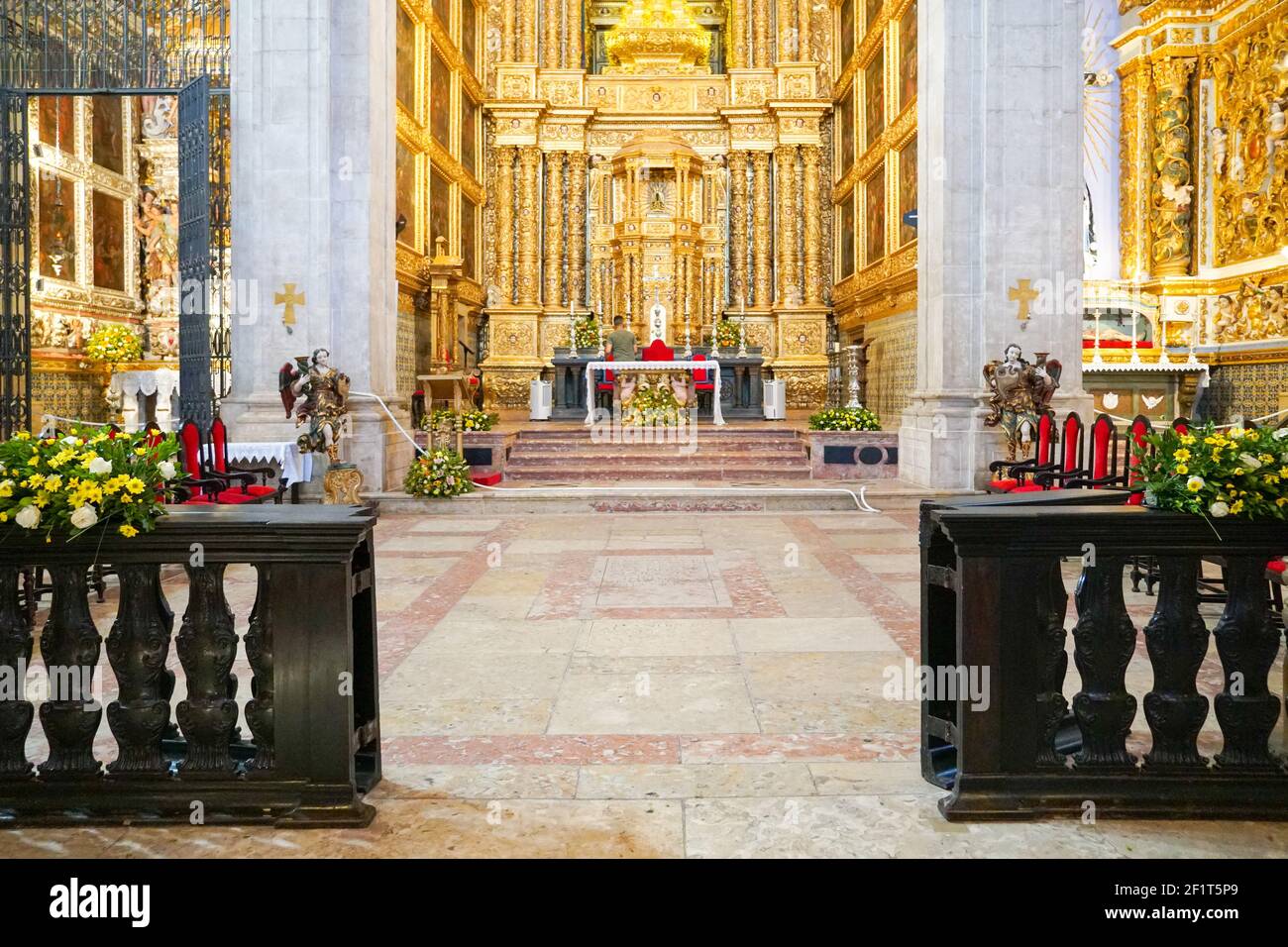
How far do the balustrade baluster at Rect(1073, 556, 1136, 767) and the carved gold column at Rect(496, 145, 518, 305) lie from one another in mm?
21849

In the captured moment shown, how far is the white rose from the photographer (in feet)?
11.0

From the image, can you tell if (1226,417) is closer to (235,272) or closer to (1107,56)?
(1107,56)

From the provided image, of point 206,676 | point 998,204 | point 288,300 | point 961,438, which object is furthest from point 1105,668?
point 288,300

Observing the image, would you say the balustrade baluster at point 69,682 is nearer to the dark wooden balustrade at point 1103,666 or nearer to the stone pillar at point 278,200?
the dark wooden balustrade at point 1103,666

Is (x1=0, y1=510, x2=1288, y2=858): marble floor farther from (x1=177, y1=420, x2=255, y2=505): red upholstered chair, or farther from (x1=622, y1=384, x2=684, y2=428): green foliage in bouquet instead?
(x1=622, y1=384, x2=684, y2=428): green foliage in bouquet

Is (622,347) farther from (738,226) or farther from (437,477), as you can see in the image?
(738,226)

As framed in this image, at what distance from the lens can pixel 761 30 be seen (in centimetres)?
2442

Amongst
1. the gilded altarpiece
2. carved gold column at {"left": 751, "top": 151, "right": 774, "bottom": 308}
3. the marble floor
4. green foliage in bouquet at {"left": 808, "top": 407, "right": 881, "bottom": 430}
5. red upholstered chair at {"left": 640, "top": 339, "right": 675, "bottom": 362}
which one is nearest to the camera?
the marble floor

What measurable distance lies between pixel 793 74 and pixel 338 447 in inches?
648

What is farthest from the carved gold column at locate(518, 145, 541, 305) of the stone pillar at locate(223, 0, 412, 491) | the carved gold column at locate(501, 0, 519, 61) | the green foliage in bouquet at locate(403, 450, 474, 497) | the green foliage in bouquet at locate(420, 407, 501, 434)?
the green foliage in bouquet at locate(403, 450, 474, 497)

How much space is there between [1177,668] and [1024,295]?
1016cm

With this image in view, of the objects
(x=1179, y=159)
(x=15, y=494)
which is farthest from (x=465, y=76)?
(x=15, y=494)

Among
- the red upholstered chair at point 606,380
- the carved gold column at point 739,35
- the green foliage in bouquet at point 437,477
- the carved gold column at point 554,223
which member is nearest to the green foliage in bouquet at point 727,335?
the red upholstered chair at point 606,380

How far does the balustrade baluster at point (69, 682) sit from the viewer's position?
3.55 metres
